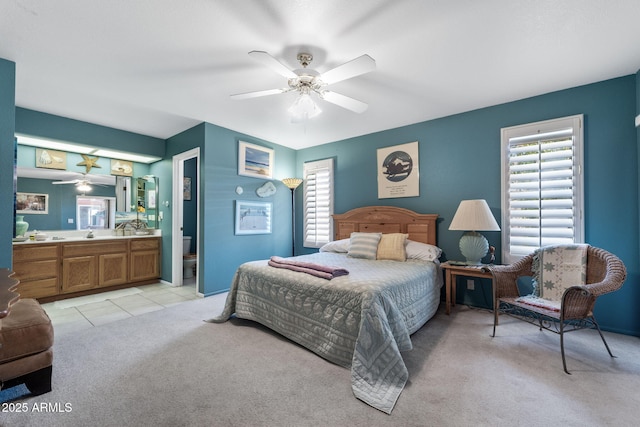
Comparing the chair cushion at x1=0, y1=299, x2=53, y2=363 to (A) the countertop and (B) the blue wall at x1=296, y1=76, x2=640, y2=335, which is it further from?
(B) the blue wall at x1=296, y1=76, x2=640, y2=335

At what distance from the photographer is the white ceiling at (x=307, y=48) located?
1.82m

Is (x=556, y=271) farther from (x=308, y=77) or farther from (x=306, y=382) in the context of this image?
(x=308, y=77)

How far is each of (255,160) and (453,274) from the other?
3456 millimetres

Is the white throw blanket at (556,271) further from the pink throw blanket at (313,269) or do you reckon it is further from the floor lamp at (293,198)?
the floor lamp at (293,198)

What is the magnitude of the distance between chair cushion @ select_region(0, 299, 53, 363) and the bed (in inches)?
55.5

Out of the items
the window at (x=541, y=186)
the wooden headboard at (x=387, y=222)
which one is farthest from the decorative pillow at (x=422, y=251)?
the window at (x=541, y=186)

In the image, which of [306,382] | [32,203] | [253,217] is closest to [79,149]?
[32,203]

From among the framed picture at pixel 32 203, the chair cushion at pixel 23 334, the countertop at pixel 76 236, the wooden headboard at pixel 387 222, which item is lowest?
the chair cushion at pixel 23 334

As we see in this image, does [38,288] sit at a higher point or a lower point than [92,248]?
lower

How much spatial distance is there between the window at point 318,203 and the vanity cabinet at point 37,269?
3.71 m

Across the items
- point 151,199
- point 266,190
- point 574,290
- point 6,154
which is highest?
point 6,154

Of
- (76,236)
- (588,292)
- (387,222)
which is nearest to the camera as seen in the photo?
(588,292)

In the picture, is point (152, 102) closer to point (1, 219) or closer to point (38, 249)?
point (1, 219)

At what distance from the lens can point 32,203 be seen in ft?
13.3
